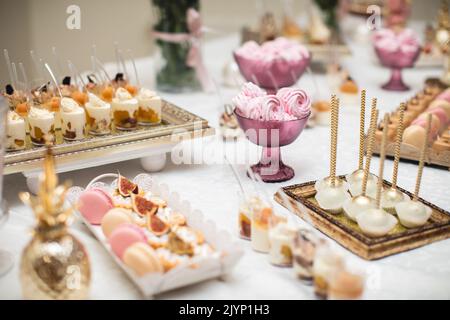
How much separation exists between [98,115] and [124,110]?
0.08m

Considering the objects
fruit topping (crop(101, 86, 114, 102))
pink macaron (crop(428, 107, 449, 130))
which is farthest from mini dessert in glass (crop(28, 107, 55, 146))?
pink macaron (crop(428, 107, 449, 130))

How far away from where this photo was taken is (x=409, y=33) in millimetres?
2521

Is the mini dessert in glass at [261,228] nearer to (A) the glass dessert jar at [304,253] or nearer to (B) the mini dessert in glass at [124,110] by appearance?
(A) the glass dessert jar at [304,253]

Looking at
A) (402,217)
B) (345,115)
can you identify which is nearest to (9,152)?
(402,217)

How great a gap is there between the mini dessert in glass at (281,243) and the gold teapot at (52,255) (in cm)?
37

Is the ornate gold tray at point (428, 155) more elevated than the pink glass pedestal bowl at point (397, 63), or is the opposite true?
the pink glass pedestal bowl at point (397, 63)

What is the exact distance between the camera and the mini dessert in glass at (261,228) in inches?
49.3

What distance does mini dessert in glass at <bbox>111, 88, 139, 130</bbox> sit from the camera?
1675 millimetres

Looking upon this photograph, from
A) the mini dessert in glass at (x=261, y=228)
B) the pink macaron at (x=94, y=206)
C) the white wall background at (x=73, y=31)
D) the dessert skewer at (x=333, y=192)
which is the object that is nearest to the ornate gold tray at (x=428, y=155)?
the dessert skewer at (x=333, y=192)

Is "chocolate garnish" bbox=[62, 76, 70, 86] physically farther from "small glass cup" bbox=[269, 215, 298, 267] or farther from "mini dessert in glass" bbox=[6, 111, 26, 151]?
"small glass cup" bbox=[269, 215, 298, 267]

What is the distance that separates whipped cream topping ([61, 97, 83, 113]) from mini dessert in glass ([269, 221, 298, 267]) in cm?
68

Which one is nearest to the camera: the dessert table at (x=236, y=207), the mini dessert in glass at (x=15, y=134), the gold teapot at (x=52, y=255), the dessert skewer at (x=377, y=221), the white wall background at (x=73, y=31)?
the gold teapot at (x=52, y=255)

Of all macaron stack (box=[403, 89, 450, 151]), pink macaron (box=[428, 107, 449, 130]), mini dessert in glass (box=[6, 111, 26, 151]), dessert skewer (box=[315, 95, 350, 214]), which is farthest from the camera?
pink macaron (box=[428, 107, 449, 130])

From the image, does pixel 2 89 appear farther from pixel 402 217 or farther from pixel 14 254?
pixel 402 217
